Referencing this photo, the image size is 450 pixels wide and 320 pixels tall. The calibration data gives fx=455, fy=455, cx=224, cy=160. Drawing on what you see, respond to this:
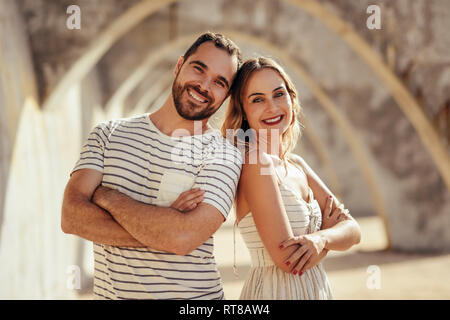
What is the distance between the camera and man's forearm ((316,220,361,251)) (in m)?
2.32

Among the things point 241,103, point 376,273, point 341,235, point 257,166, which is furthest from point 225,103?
point 376,273

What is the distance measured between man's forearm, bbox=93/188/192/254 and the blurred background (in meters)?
1.04

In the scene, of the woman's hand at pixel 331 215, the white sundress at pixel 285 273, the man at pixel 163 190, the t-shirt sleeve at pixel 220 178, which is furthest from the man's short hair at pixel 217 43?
the woman's hand at pixel 331 215

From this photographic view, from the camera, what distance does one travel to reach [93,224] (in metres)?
2.12

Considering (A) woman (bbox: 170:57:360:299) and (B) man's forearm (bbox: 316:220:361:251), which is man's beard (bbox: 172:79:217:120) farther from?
(B) man's forearm (bbox: 316:220:361:251)

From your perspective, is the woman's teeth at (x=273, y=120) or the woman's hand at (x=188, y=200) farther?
the woman's teeth at (x=273, y=120)

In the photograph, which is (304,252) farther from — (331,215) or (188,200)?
(188,200)

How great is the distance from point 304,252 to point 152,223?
2.41ft

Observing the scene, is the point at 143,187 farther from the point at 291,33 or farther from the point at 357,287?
the point at 291,33

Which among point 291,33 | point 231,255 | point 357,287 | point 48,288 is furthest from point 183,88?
point 291,33

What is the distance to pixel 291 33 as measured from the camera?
10.1 metres

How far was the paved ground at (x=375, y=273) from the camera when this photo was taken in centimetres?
654

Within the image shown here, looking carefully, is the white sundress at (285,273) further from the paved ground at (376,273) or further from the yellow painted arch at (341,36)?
the paved ground at (376,273)

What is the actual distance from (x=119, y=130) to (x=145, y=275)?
0.75 meters
